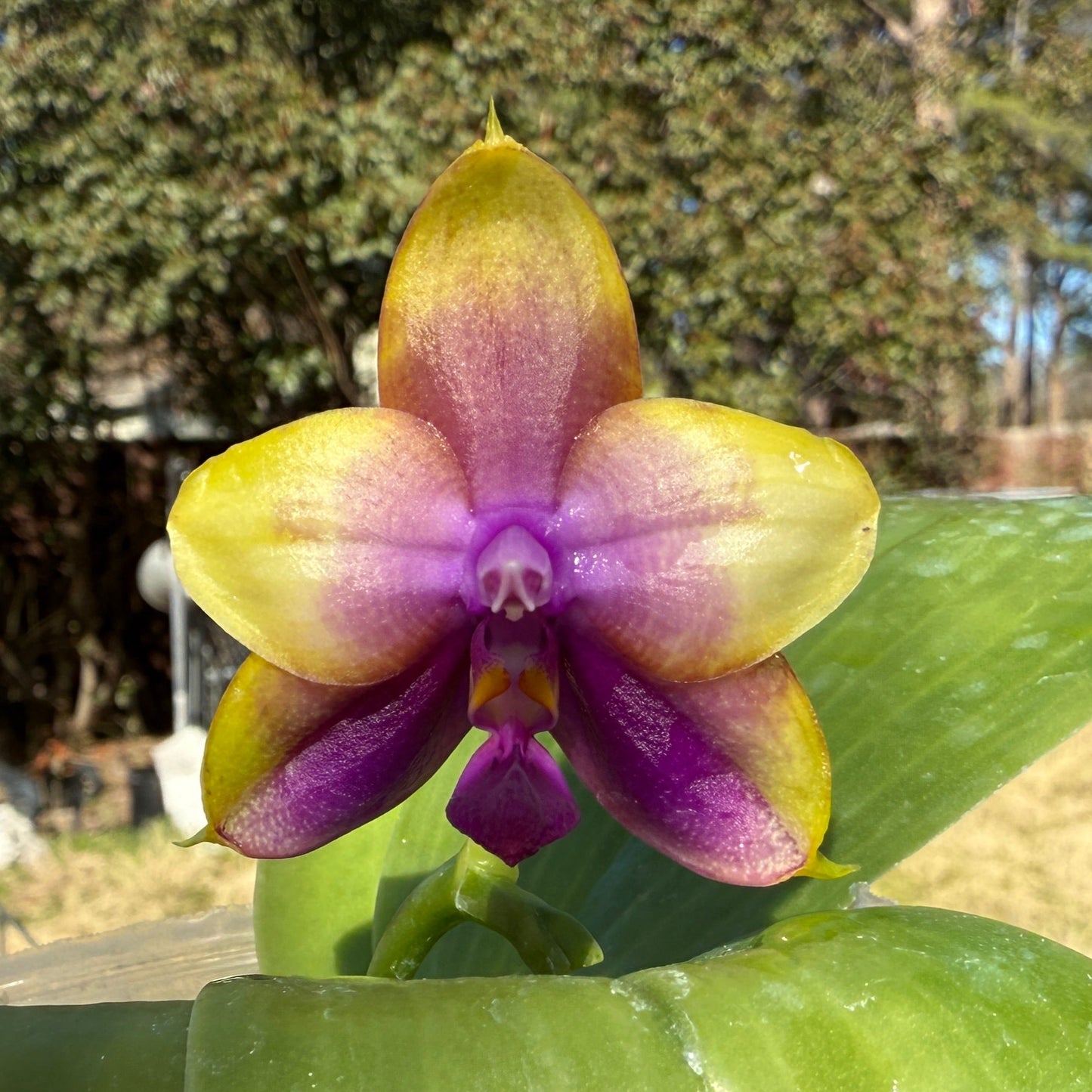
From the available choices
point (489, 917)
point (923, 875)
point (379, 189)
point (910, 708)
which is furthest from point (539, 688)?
point (379, 189)

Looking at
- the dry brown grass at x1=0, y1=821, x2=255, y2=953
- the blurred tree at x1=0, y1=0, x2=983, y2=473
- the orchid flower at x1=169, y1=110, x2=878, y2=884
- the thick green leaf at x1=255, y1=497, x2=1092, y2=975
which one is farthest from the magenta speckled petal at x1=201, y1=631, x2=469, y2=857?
the blurred tree at x1=0, y1=0, x2=983, y2=473

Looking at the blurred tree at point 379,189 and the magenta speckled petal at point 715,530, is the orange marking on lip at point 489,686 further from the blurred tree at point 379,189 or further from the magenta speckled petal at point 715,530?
the blurred tree at point 379,189

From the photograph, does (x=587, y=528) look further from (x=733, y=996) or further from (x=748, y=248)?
(x=748, y=248)

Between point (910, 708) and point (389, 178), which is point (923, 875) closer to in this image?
point (910, 708)

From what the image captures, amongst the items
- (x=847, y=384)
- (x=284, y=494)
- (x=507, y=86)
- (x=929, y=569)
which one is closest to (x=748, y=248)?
(x=507, y=86)

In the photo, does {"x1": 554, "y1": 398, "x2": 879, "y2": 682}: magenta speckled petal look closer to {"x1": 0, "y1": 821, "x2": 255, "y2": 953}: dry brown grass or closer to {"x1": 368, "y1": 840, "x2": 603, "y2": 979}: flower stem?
{"x1": 368, "y1": 840, "x2": 603, "y2": 979}: flower stem

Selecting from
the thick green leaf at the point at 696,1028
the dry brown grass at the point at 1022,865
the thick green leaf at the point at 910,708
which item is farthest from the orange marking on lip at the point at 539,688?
the dry brown grass at the point at 1022,865
